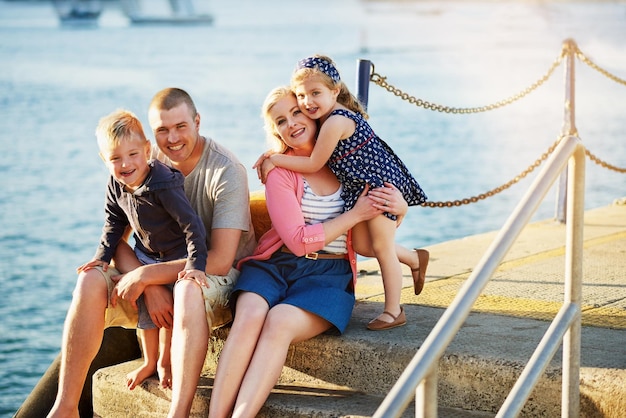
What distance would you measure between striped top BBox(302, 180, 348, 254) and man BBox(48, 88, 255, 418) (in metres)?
0.25

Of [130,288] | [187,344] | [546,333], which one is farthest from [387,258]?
[546,333]

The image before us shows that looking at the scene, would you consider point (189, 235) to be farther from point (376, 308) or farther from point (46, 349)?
point (46, 349)

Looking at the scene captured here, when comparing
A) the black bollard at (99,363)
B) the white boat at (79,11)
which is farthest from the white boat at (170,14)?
the black bollard at (99,363)

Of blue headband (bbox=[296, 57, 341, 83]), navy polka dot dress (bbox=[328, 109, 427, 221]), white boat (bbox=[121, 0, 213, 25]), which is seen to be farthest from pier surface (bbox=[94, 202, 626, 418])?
white boat (bbox=[121, 0, 213, 25])

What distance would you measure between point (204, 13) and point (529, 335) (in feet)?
338

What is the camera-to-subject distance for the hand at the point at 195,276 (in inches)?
162

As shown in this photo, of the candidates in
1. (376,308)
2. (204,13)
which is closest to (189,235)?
(376,308)

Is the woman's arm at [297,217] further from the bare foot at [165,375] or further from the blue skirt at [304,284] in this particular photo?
the bare foot at [165,375]

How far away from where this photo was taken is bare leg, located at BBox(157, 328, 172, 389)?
4.40 meters

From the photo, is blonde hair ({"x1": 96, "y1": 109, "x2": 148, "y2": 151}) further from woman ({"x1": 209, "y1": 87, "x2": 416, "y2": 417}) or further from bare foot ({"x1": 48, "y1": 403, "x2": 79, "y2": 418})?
bare foot ({"x1": 48, "y1": 403, "x2": 79, "y2": 418})

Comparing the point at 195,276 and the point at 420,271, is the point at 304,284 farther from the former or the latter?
the point at 420,271

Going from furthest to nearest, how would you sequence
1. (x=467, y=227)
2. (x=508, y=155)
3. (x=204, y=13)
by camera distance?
(x=204, y=13) → (x=508, y=155) → (x=467, y=227)

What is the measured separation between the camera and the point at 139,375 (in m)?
4.53

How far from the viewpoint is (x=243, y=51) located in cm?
6041
